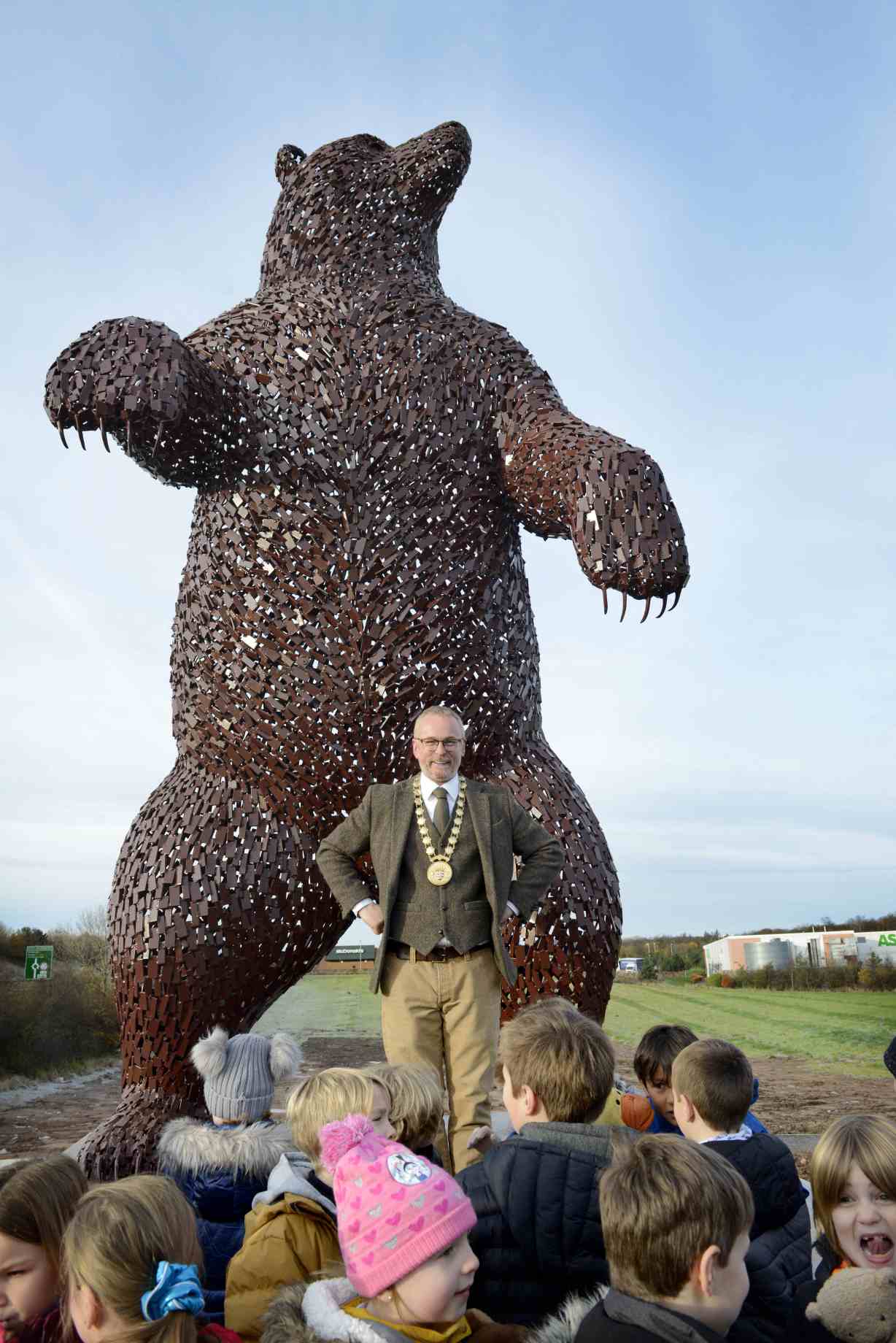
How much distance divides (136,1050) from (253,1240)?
1733mm

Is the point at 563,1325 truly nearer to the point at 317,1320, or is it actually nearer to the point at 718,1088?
the point at 317,1320

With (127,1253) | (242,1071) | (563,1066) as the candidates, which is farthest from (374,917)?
(127,1253)

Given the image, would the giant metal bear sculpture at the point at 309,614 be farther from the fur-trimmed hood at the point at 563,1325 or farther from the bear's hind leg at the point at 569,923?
the fur-trimmed hood at the point at 563,1325

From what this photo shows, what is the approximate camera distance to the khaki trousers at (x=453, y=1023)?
2748 millimetres

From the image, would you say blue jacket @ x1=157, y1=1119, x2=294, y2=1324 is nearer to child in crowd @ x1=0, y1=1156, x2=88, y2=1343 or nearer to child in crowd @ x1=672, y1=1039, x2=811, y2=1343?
child in crowd @ x1=0, y1=1156, x2=88, y2=1343

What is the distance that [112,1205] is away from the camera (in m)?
1.29

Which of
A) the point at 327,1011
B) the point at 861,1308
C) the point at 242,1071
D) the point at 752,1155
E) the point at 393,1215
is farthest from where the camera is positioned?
the point at 327,1011

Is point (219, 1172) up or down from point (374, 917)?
down

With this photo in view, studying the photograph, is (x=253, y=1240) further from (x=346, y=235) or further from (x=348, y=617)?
(x=346, y=235)

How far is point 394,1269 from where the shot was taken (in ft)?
4.29

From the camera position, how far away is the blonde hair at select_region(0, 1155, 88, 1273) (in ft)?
5.00

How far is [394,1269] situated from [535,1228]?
36 centimetres

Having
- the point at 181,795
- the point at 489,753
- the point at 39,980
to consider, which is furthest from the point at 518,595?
the point at 39,980

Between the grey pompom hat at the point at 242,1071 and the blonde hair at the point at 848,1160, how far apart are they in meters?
1.07
